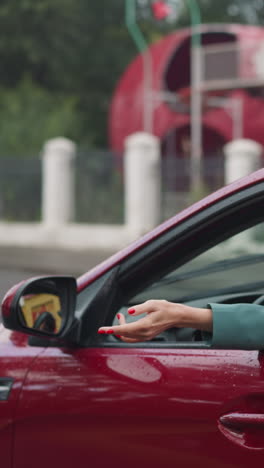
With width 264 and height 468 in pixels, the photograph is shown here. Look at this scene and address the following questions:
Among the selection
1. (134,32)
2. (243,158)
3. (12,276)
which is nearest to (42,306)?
(12,276)

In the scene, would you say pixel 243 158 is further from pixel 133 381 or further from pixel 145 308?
pixel 145 308

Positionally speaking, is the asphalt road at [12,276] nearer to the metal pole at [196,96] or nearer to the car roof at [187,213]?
the car roof at [187,213]

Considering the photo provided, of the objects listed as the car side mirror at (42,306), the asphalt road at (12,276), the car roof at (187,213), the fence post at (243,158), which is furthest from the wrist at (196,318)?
the fence post at (243,158)

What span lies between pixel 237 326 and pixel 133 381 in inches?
12.0

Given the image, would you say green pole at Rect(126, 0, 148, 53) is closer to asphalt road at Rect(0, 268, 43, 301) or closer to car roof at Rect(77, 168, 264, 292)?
asphalt road at Rect(0, 268, 43, 301)

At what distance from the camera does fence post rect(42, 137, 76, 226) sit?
22.7 m

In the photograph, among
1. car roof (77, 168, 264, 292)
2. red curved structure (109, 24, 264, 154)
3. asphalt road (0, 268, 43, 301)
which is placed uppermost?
red curved structure (109, 24, 264, 154)

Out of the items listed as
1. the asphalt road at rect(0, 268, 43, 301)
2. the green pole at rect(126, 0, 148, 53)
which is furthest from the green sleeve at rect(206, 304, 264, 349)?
the green pole at rect(126, 0, 148, 53)

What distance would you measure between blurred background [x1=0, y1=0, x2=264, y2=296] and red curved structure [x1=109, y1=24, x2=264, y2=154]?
4 cm

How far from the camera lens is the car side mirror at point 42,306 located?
239cm

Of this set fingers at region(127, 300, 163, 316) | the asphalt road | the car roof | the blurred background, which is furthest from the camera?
the blurred background

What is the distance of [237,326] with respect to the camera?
2088 mm

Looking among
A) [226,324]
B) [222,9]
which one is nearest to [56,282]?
[226,324]

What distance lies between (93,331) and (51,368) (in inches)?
5.5
